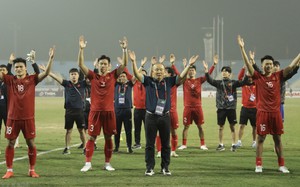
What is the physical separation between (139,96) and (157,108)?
15.5 ft

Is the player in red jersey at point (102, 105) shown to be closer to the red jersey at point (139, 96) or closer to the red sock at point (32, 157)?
the red sock at point (32, 157)

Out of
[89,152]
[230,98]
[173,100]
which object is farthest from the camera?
[230,98]

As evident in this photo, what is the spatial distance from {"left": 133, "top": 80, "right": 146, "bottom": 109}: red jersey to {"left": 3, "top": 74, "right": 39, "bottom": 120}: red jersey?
16.8ft

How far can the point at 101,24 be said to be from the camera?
3494 inches

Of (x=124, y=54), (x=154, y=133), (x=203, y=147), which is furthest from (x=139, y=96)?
(x=154, y=133)

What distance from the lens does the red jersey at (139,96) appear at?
13865mm

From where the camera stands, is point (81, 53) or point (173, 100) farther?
point (173, 100)

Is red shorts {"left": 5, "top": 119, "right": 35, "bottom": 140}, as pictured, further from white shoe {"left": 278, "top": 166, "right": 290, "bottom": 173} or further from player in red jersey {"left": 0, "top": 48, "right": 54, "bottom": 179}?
white shoe {"left": 278, "top": 166, "right": 290, "bottom": 173}

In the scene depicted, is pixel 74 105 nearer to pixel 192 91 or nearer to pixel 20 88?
pixel 192 91

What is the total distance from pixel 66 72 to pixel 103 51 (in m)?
8.99

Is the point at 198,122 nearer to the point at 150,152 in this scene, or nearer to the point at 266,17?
the point at 150,152

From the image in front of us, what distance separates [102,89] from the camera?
33.0ft

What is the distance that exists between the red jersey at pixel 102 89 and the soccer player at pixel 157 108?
1.04 metres

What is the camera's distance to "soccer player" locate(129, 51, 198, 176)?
927cm
